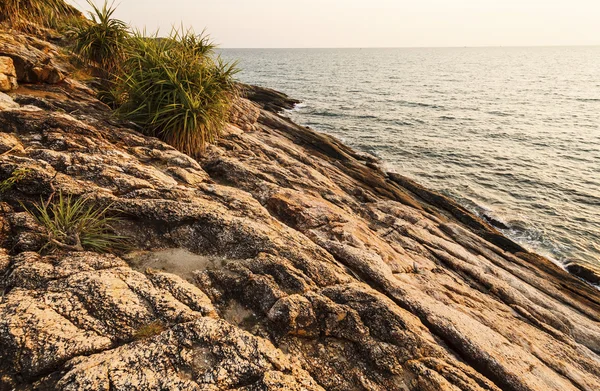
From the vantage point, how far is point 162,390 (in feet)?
10.0

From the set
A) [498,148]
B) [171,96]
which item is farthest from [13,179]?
[498,148]

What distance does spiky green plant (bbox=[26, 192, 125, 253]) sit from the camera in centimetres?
433

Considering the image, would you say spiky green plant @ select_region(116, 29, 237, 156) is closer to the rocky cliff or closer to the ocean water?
the rocky cliff

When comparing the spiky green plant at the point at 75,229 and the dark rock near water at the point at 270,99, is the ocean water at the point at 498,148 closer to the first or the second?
the dark rock near water at the point at 270,99

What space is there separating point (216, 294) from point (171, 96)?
22.0ft

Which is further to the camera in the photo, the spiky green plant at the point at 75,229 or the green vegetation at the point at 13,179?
the green vegetation at the point at 13,179

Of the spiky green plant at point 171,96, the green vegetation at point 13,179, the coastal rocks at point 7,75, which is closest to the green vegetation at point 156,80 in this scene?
the spiky green plant at point 171,96

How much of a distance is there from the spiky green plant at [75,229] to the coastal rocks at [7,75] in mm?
5230

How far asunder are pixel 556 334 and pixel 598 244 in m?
12.2

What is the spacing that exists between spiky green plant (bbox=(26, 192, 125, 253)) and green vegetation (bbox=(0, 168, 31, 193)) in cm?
61

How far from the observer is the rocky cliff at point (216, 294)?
333cm

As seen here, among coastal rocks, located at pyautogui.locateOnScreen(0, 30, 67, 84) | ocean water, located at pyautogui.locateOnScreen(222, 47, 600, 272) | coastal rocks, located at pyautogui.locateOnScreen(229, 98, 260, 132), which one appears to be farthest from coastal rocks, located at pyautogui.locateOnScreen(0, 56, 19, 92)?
ocean water, located at pyautogui.locateOnScreen(222, 47, 600, 272)

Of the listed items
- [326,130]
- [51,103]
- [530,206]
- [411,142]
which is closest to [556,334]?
[530,206]

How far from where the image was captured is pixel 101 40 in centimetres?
1067
